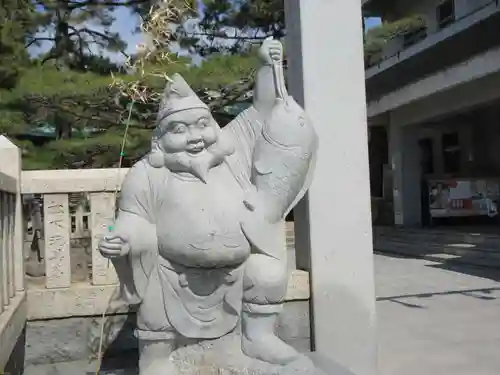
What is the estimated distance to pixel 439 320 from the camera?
4.86m

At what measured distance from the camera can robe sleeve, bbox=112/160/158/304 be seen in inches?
81.2

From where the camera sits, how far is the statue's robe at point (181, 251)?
6.73 feet

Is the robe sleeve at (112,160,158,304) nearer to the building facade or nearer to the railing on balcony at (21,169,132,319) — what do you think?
the railing on balcony at (21,169,132,319)

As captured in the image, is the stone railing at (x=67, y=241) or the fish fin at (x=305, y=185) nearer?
the fish fin at (x=305, y=185)

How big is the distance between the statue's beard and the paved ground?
1818 millimetres

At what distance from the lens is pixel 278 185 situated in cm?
215

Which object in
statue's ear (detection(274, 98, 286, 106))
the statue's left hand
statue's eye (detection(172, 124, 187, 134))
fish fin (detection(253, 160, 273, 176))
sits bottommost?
fish fin (detection(253, 160, 273, 176))

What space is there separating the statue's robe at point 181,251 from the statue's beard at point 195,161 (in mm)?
27

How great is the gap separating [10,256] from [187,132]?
3.41ft

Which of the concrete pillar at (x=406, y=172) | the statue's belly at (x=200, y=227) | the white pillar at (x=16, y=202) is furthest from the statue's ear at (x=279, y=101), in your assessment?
the concrete pillar at (x=406, y=172)

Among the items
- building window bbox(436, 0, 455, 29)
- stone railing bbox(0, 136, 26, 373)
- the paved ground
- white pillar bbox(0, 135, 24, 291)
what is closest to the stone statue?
stone railing bbox(0, 136, 26, 373)

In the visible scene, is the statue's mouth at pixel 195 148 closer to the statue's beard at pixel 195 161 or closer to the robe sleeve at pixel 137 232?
the statue's beard at pixel 195 161

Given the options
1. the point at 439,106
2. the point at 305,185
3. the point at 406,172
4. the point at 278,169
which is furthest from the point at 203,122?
the point at 406,172

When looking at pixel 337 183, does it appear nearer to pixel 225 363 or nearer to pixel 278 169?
pixel 278 169
